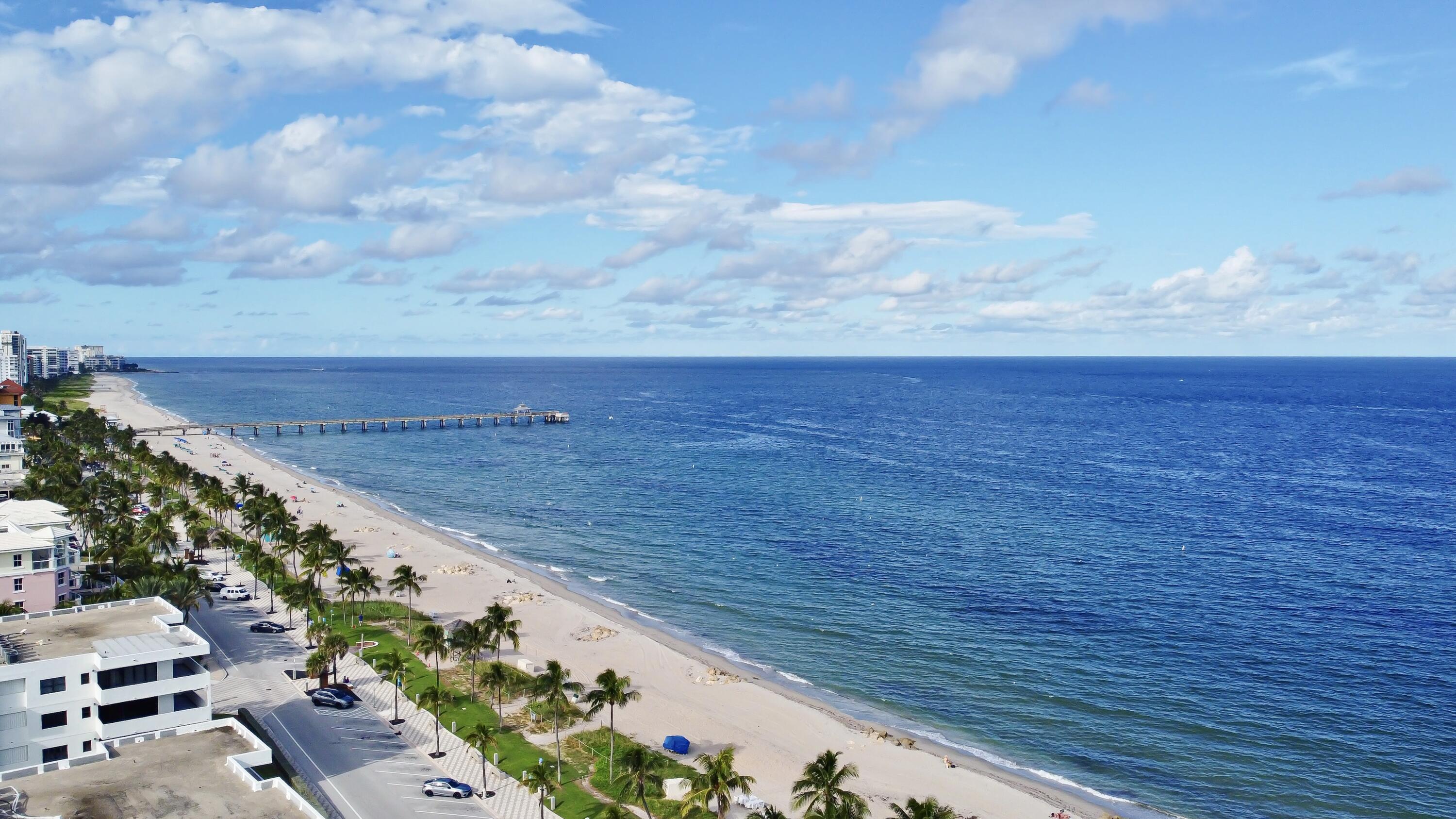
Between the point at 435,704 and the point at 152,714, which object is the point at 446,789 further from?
the point at 152,714

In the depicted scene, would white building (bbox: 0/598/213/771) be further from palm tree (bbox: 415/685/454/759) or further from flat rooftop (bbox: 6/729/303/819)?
palm tree (bbox: 415/685/454/759)

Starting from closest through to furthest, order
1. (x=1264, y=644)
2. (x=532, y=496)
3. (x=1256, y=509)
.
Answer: (x=1264, y=644) → (x=1256, y=509) → (x=532, y=496)

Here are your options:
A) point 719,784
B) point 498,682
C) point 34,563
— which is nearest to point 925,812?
point 719,784

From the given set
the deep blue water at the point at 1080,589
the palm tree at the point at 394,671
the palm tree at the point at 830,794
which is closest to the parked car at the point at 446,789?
the palm tree at the point at 394,671

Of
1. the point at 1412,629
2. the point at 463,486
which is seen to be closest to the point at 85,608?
the point at 463,486

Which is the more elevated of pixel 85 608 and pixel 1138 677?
pixel 85 608

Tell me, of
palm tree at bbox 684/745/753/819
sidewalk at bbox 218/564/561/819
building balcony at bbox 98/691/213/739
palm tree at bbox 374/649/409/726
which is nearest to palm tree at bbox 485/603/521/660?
palm tree at bbox 374/649/409/726

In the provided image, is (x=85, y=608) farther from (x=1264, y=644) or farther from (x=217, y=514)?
(x=1264, y=644)

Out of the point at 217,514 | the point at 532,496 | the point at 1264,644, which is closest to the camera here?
the point at 1264,644

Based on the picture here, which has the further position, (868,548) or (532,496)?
(532,496)
